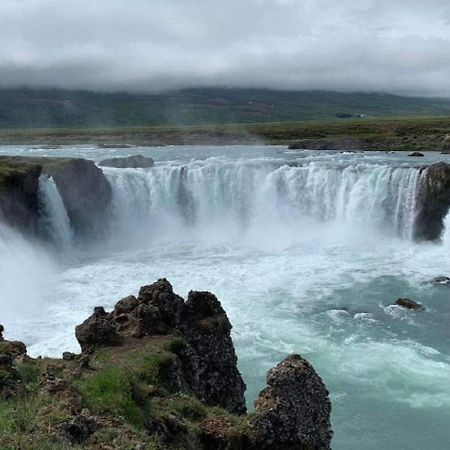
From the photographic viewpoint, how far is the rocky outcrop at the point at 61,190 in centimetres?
3975

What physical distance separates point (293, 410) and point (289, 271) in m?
25.0

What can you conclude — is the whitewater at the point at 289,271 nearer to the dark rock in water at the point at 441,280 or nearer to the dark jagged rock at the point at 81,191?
the dark rock in water at the point at 441,280

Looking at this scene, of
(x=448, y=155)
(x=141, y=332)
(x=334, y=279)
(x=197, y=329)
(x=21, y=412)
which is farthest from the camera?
(x=448, y=155)

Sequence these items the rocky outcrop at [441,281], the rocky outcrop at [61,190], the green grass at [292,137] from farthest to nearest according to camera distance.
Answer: the green grass at [292,137], the rocky outcrop at [61,190], the rocky outcrop at [441,281]

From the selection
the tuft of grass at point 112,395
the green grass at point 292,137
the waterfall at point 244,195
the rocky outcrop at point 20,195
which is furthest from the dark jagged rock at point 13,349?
the green grass at point 292,137

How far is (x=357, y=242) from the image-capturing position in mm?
44906

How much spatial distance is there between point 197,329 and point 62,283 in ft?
68.2

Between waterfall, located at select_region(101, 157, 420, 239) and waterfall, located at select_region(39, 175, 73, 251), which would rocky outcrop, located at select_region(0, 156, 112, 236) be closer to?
waterfall, located at select_region(39, 175, 73, 251)

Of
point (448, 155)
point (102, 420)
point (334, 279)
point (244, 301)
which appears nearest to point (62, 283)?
point (244, 301)

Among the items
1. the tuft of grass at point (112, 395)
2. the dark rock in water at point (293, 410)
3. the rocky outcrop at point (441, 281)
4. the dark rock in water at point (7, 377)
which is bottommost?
the rocky outcrop at point (441, 281)

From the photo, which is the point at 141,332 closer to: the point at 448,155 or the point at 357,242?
the point at 357,242

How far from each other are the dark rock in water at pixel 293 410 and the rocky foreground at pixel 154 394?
0.06 ft

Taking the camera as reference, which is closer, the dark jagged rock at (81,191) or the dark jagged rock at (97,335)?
the dark jagged rock at (97,335)

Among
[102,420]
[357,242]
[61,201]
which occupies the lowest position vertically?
[357,242]
